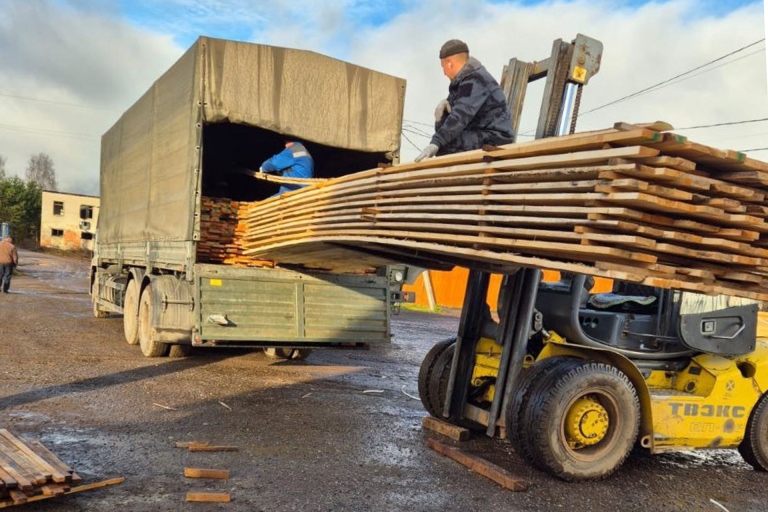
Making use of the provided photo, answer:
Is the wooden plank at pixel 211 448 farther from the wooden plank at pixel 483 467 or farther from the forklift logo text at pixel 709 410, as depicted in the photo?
the forklift logo text at pixel 709 410

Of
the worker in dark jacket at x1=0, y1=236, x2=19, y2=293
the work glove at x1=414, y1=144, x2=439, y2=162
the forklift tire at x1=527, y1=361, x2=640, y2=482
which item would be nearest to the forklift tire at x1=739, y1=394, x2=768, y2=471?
the forklift tire at x1=527, y1=361, x2=640, y2=482

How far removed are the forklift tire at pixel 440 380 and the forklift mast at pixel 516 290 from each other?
206mm

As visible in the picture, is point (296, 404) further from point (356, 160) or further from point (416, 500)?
point (356, 160)

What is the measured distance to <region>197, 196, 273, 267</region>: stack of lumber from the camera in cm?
848

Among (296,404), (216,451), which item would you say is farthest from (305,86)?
(216,451)

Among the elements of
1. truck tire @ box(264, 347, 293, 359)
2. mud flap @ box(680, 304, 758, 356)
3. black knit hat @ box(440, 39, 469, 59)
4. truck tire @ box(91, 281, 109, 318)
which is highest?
black knit hat @ box(440, 39, 469, 59)

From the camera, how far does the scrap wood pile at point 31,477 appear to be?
145 inches

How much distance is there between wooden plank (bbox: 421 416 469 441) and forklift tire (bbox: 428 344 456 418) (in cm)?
14

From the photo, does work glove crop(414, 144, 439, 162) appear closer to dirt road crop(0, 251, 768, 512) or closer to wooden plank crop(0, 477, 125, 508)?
dirt road crop(0, 251, 768, 512)

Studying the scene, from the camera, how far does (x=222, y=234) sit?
861 cm

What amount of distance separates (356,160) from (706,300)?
5154mm

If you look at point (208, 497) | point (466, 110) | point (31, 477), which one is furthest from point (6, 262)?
point (466, 110)

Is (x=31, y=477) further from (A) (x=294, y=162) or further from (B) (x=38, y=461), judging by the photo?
(A) (x=294, y=162)

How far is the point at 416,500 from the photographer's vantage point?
174 inches
